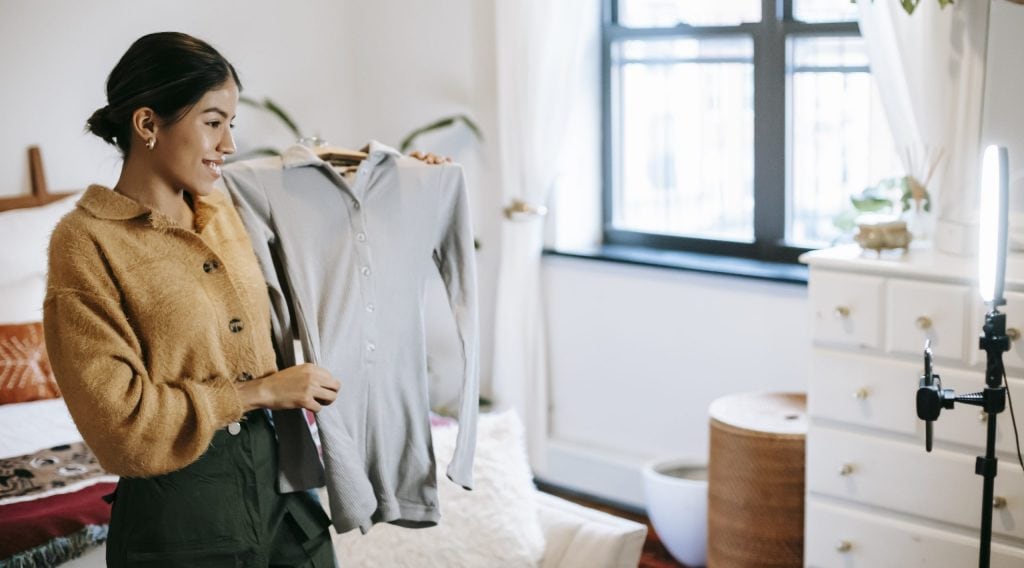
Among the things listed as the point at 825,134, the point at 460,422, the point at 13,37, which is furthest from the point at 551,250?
the point at 460,422

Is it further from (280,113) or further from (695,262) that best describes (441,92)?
(695,262)

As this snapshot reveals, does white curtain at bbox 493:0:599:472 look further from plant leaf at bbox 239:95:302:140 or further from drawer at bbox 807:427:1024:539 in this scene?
drawer at bbox 807:427:1024:539

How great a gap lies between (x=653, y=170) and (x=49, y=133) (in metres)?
1.95

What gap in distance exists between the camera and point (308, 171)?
6.49 ft

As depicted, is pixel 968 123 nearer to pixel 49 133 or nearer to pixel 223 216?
pixel 223 216

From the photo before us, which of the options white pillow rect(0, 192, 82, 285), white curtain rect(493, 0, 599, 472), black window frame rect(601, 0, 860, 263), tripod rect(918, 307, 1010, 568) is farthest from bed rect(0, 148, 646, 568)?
black window frame rect(601, 0, 860, 263)

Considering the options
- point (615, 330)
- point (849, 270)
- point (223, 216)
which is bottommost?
point (615, 330)

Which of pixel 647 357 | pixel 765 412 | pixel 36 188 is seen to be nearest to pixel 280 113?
pixel 36 188

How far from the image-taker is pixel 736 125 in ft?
12.7

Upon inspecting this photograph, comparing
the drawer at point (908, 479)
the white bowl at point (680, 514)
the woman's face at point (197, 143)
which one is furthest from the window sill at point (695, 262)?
the woman's face at point (197, 143)

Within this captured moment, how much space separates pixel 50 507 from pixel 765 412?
1725 mm

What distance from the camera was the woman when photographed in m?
1.56

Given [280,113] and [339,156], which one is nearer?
[339,156]

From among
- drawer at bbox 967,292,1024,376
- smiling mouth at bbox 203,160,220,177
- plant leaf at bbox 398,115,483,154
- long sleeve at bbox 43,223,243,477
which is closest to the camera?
long sleeve at bbox 43,223,243,477
